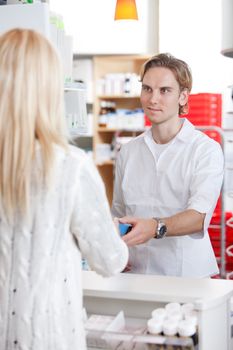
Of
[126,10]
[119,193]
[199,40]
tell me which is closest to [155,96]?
[119,193]

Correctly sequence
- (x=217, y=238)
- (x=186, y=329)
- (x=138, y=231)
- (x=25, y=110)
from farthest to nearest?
1. (x=217, y=238)
2. (x=138, y=231)
3. (x=186, y=329)
4. (x=25, y=110)

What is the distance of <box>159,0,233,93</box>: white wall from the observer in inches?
336

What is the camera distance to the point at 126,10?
16.6 ft

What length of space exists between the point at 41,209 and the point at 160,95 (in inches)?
52.9

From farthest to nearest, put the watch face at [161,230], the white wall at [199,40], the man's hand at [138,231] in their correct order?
the white wall at [199,40]
the watch face at [161,230]
the man's hand at [138,231]

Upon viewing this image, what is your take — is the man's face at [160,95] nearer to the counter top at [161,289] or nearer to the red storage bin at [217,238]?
the counter top at [161,289]

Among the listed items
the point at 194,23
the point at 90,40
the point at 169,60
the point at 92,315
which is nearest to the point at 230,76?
the point at 194,23

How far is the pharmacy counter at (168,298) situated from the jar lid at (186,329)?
0.24 ft

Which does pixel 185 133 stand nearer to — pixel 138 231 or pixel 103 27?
pixel 138 231

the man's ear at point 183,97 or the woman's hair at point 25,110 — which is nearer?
the woman's hair at point 25,110

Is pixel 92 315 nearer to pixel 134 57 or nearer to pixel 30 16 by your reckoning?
pixel 30 16

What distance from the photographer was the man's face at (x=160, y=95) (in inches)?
108

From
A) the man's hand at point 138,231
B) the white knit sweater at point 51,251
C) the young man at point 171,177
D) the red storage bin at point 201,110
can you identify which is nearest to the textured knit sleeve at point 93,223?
the white knit sweater at point 51,251

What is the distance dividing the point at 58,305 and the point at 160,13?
25.0 ft
